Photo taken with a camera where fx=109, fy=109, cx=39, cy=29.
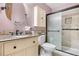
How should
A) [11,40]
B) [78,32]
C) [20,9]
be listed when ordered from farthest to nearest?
[78,32], [20,9], [11,40]

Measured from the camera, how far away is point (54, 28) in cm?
164

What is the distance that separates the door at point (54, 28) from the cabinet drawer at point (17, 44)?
24 cm

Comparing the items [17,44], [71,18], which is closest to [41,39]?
[17,44]

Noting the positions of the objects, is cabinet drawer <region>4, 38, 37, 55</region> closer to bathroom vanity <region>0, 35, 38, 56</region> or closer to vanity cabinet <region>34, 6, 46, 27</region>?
bathroom vanity <region>0, 35, 38, 56</region>

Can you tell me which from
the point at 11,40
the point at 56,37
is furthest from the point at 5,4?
the point at 56,37

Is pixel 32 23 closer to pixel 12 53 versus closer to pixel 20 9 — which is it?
pixel 20 9

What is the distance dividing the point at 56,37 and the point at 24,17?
22.4 inches

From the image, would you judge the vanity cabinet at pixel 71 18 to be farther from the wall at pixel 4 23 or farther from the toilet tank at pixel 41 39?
the wall at pixel 4 23

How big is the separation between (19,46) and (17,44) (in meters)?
0.04

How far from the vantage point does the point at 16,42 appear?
1.43 m

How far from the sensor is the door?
1611 millimetres

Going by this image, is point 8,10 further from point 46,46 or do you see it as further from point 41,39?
point 46,46

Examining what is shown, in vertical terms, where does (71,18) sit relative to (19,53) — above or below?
above

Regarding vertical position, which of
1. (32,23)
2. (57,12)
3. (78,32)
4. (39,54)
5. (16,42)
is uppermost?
(57,12)
